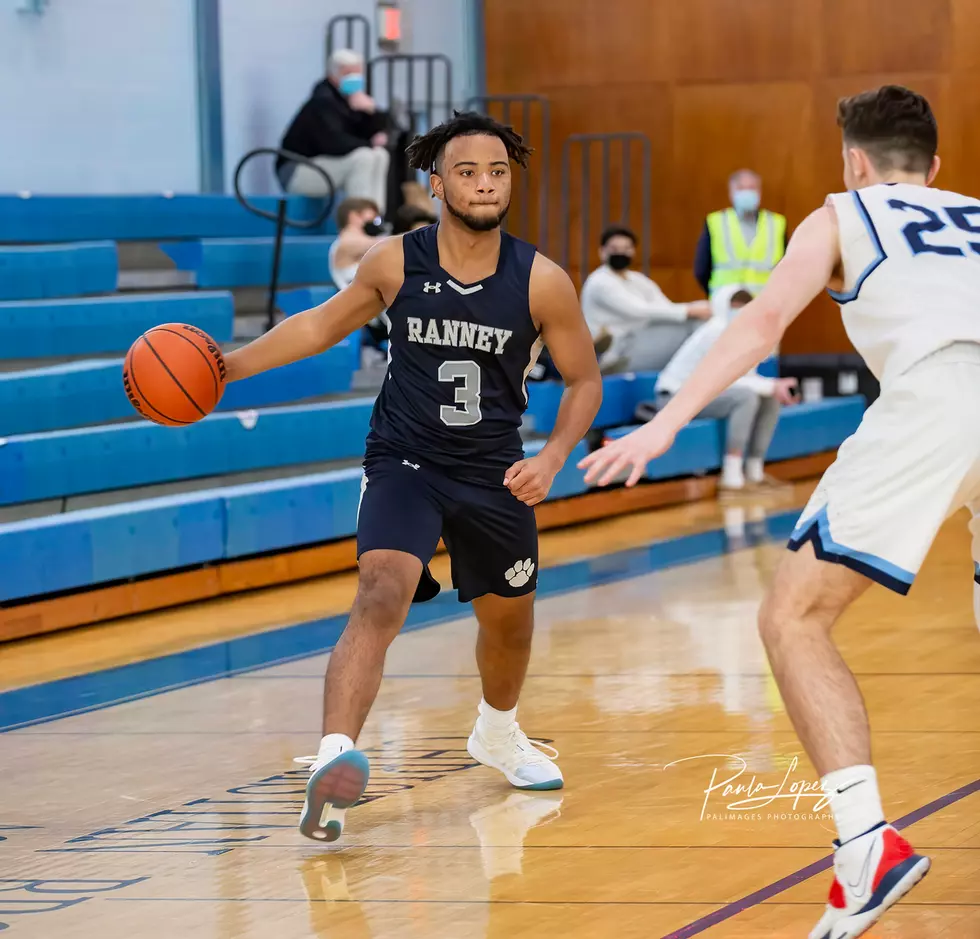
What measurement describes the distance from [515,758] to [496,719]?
0.10 metres

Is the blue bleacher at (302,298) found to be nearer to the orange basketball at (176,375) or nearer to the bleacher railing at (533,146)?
the bleacher railing at (533,146)

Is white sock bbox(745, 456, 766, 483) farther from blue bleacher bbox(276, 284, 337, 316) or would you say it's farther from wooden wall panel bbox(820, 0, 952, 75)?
wooden wall panel bbox(820, 0, 952, 75)

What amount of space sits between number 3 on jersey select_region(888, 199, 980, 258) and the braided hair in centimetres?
119

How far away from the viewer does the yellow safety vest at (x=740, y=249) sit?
11547mm

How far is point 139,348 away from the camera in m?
4.21

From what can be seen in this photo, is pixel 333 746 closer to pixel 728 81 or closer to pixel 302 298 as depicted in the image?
pixel 302 298

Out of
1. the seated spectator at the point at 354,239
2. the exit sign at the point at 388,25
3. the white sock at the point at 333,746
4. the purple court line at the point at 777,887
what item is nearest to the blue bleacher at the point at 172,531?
the seated spectator at the point at 354,239

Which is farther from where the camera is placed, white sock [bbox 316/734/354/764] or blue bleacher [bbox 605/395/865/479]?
blue bleacher [bbox 605/395/865/479]

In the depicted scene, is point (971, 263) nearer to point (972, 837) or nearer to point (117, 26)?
point (972, 837)

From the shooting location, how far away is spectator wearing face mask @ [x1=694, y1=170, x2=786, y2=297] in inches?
455

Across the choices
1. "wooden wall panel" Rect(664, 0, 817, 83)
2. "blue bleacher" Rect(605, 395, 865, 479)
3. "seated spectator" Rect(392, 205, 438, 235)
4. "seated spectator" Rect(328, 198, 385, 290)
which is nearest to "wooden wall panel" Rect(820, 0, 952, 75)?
"wooden wall panel" Rect(664, 0, 817, 83)

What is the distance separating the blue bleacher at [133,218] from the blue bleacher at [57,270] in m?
0.26

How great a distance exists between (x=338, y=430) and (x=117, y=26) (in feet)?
12.7
